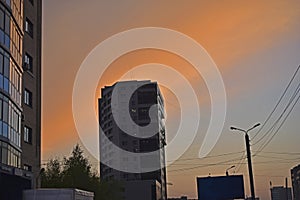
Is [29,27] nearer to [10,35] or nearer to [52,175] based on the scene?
[10,35]

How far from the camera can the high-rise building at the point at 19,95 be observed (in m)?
36.2

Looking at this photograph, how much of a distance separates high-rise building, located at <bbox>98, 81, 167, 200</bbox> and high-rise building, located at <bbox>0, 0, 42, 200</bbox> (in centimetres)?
9695

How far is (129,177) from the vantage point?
144 metres

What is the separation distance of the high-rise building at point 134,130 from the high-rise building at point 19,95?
9695cm

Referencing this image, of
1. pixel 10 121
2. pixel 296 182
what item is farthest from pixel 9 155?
pixel 296 182

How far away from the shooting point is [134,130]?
497ft

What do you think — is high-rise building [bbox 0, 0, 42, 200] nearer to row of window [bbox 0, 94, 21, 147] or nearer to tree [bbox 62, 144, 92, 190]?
row of window [bbox 0, 94, 21, 147]

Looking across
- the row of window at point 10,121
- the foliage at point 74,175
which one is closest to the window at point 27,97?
the row of window at point 10,121

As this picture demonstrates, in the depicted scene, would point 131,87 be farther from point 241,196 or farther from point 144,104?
point 241,196

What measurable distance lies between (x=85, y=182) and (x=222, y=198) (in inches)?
564

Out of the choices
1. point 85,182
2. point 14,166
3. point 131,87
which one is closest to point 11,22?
point 14,166

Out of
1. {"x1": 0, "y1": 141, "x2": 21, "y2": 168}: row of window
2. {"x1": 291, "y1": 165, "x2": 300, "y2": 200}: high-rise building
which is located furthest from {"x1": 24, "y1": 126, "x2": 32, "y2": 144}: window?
{"x1": 291, "y1": 165, "x2": 300, "y2": 200}: high-rise building

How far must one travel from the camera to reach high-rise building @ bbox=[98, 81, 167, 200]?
488ft

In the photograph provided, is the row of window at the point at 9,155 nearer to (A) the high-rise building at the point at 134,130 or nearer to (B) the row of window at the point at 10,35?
(B) the row of window at the point at 10,35
